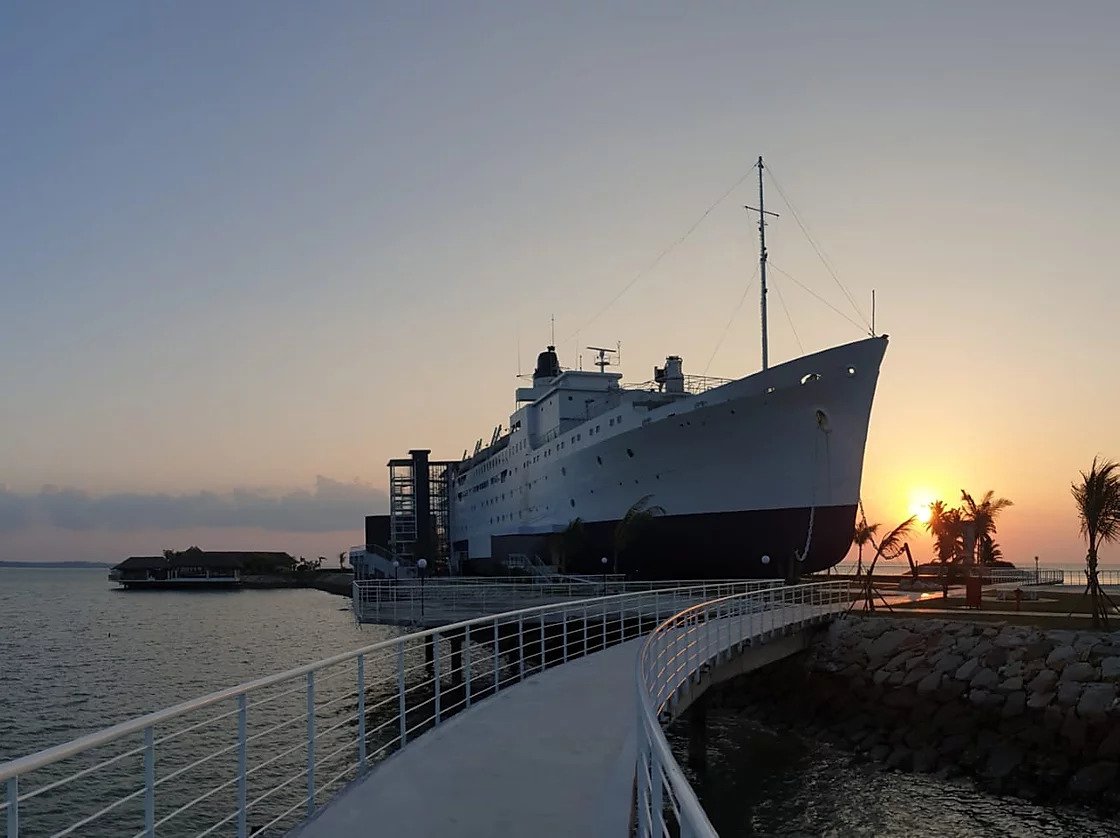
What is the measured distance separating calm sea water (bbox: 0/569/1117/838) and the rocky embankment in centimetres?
69

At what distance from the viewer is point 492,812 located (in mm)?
6398

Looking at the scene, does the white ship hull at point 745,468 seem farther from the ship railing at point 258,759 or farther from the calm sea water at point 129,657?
the calm sea water at point 129,657

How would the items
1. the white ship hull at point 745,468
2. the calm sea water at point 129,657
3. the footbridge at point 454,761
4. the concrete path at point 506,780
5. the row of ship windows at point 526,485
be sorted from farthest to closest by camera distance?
the row of ship windows at point 526,485
the white ship hull at point 745,468
the calm sea water at point 129,657
the concrete path at point 506,780
the footbridge at point 454,761

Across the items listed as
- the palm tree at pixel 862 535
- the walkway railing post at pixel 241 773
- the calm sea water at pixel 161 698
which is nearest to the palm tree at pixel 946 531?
the palm tree at pixel 862 535

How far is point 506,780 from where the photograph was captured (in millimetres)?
7273

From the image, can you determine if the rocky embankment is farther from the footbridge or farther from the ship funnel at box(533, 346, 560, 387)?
the ship funnel at box(533, 346, 560, 387)

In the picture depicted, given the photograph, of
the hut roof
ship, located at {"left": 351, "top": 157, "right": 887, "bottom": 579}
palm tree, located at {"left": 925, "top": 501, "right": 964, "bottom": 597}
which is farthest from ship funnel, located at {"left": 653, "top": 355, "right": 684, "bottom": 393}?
the hut roof

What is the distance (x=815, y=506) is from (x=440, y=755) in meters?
25.7

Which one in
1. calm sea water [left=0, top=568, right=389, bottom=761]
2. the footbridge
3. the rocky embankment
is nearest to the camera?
the footbridge

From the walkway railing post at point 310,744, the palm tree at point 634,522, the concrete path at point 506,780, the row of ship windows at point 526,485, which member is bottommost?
the concrete path at point 506,780

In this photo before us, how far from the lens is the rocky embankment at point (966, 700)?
15.8m

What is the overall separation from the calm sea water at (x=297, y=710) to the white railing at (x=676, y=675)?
2355 millimetres

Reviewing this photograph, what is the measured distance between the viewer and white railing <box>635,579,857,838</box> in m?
2.91

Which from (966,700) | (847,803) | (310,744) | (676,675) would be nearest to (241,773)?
(310,744)
